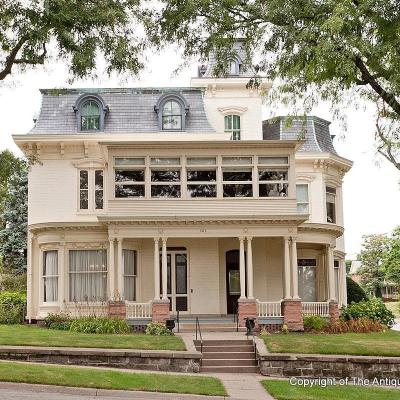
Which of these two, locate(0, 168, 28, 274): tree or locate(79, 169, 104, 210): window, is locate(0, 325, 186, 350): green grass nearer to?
locate(79, 169, 104, 210): window

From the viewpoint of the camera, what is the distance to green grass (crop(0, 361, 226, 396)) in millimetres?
15484

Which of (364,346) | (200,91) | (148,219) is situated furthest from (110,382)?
(200,91)

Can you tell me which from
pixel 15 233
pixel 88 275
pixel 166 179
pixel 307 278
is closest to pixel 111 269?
pixel 88 275

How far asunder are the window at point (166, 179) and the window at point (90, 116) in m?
4.90

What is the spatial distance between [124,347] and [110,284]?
22.5ft

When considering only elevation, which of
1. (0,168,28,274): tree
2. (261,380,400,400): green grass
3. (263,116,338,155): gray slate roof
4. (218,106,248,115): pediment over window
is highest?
(218,106,248,115): pediment over window

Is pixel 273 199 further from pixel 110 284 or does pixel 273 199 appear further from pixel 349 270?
pixel 349 270

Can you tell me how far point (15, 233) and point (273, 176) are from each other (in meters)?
20.7

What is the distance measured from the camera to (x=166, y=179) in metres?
27.3

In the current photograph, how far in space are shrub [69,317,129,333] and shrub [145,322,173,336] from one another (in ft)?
3.17

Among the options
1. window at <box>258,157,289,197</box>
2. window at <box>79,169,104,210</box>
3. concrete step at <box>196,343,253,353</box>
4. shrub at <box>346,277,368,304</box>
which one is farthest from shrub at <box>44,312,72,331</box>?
shrub at <box>346,277,368,304</box>

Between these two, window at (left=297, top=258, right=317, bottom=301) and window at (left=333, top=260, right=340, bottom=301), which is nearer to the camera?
window at (left=297, top=258, right=317, bottom=301)

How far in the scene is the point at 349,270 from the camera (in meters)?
113

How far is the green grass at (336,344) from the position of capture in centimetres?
1986
